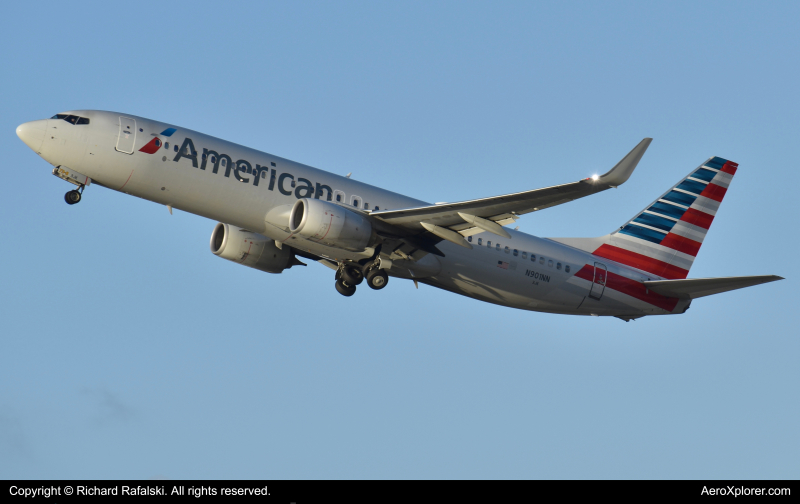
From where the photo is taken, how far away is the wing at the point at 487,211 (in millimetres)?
25562

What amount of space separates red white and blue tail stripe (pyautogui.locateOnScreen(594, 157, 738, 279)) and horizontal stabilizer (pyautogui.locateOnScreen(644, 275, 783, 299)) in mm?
2062

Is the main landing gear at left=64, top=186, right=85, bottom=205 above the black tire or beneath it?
above

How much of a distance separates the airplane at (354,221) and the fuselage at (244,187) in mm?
40

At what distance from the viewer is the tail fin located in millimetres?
38688

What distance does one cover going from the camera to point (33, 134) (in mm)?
29672

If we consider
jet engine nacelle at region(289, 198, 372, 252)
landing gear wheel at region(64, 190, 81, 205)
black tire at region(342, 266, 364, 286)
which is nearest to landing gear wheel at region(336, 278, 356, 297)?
black tire at region(342, 266, 364, 286)

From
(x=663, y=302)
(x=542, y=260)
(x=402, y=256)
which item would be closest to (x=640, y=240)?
(x=663, y=302)

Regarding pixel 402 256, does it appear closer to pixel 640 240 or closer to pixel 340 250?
pixel 340 250

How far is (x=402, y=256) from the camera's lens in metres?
32.3

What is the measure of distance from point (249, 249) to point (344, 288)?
414cm

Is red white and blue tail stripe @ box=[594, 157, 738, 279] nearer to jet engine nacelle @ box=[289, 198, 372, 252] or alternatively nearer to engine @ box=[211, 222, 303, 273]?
jet engine nacelle @ box=[289, 198, 372, 252]

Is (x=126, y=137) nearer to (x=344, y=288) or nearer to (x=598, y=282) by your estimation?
(x=344, y=288)

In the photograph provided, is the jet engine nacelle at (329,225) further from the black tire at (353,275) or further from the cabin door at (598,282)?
the cabin door at (598,282)

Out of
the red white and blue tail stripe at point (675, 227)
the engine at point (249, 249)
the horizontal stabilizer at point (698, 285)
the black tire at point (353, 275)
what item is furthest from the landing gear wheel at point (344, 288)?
the horizontal stabilizer at point (698, 285)
